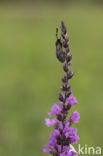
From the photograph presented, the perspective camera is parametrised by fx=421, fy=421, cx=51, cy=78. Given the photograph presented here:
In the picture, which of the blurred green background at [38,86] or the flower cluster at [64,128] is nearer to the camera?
the flower cluster at [64,128]

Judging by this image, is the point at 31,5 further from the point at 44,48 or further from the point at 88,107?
the point at 88,107

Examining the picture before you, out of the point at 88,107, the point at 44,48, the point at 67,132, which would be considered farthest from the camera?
the point at 44,48

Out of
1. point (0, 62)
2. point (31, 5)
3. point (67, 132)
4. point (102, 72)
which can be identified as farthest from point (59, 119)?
point (31, 5)

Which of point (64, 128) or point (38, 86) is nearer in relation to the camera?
point (64, 128)

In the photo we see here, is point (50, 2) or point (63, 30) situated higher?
point (50, 2)

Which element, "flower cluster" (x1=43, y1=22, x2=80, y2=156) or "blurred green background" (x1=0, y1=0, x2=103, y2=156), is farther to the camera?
"blurred green background" (x1=0, y1=0, x2=103, y2=156)

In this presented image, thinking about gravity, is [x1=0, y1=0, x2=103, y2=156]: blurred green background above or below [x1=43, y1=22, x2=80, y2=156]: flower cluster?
above

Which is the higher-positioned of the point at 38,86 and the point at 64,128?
the point at 38,86

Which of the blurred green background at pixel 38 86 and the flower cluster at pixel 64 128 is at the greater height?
Result: the blurred green background at pixel 38 86
